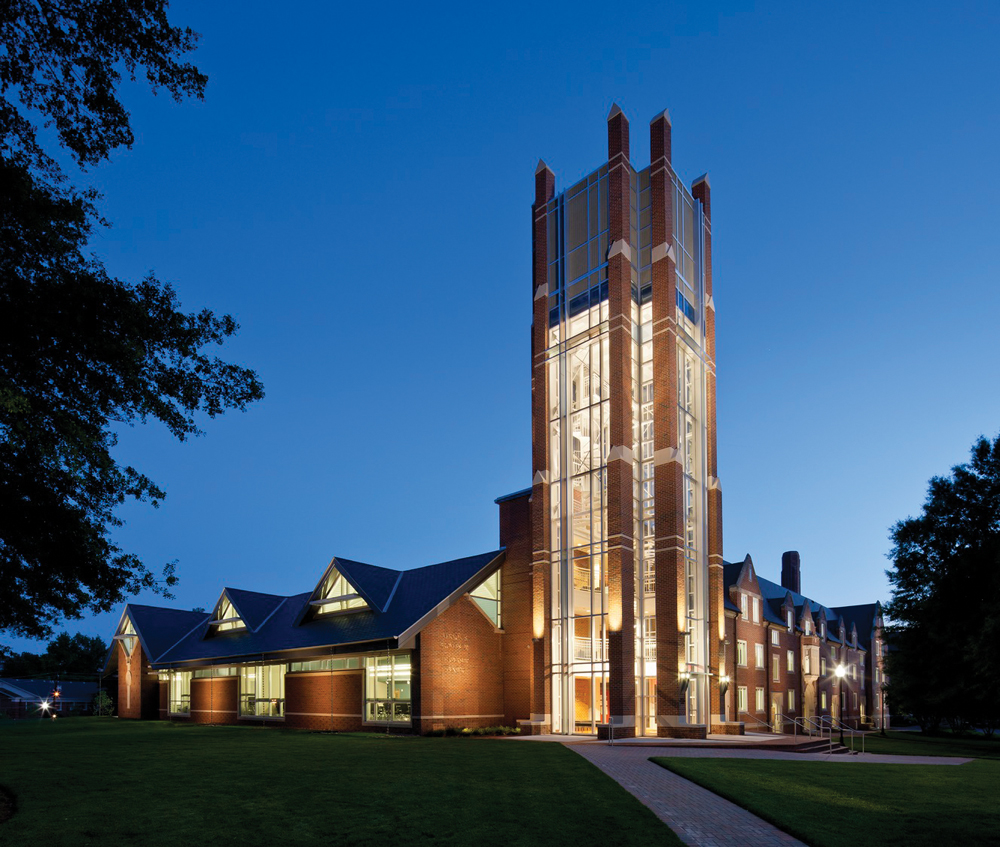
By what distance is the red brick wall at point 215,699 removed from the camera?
43500 mm

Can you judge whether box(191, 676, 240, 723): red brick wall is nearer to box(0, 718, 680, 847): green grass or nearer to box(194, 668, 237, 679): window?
box(194, 668, 237, 679): window

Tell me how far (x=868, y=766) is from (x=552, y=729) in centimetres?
1482

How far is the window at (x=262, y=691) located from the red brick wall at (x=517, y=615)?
11799 millimetres

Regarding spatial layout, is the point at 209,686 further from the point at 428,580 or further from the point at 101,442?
the point at 101,442

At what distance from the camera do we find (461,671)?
33.8m

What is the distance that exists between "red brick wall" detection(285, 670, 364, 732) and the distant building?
121 ft

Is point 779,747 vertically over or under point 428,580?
under

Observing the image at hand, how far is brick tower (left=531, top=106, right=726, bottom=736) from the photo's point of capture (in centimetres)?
3306

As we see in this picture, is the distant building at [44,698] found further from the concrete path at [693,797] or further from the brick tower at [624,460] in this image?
the concrete path at [693,797]

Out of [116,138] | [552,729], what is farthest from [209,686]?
[116,138]

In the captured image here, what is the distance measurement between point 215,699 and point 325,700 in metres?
12.0

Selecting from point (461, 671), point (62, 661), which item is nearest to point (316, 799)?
point (461, 671)

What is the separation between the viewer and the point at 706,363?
3938cm

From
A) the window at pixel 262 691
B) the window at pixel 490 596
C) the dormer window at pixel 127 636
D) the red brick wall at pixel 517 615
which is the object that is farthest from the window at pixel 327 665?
the dormer window at pixel 127 636
